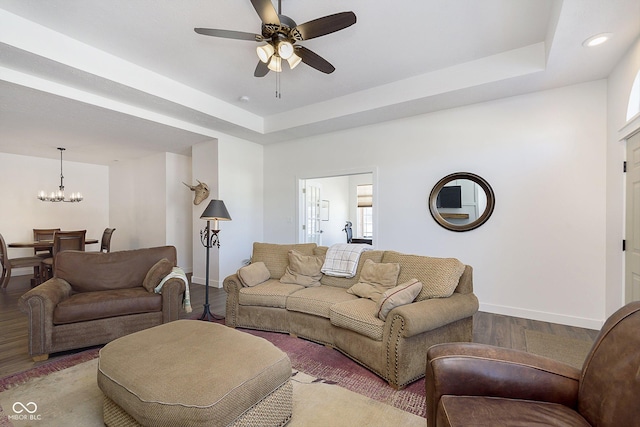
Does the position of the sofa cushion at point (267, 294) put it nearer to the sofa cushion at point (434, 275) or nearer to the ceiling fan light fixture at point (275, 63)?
the sofa cushion at point (434, 275)

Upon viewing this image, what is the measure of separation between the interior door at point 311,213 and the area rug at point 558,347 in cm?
376

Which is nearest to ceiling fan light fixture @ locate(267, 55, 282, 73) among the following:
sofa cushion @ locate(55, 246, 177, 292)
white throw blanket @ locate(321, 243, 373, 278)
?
white throw blanket @ locate(321, 243, 373, 278)

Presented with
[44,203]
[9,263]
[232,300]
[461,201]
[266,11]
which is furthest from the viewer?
[44,203]

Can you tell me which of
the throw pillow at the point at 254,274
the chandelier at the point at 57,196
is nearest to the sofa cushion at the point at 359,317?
A: the throw pillow at the point at 254,274

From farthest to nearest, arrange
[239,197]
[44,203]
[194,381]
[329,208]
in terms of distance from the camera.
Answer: [329,208], [44,203], [239,197], [194,381]

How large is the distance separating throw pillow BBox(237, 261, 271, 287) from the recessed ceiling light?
3884 millimetres

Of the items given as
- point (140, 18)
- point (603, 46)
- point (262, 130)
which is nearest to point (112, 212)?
point (262, 130)

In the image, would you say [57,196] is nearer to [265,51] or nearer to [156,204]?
[156,204]

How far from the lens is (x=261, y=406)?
1.57m

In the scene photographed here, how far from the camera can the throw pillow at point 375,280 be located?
2.76 metres

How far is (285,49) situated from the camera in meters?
2.35

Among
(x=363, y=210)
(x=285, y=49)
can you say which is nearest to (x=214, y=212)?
(x=285, y=49)

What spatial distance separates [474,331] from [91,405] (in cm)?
345

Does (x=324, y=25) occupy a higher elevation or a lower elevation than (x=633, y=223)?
higher
